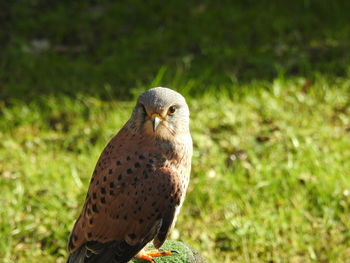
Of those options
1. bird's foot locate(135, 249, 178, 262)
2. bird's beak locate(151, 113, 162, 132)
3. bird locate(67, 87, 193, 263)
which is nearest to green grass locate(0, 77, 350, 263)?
bird's foot locate(135, 249, 178, 262)

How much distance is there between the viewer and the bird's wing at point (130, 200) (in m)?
3.76

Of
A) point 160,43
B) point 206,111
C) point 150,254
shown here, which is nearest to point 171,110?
point 150,254

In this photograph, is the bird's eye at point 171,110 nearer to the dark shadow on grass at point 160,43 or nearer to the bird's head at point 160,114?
the bird's head at point 160,114

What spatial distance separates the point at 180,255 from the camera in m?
4.04

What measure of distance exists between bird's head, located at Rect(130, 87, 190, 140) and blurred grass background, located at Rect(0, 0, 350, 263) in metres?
1.35

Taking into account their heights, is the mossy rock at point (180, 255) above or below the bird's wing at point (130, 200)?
below

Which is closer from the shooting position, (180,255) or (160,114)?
(160,114)

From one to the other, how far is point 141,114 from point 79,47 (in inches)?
142

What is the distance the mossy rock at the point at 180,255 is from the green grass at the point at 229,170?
0.67 meters

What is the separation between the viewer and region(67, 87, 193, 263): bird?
376 cm

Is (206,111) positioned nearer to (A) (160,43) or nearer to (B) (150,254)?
(A) (160,43)

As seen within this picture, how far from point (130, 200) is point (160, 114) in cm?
55

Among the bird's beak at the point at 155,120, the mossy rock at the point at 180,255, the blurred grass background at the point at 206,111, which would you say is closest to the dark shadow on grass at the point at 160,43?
the blurred grass background at the point at 206,111

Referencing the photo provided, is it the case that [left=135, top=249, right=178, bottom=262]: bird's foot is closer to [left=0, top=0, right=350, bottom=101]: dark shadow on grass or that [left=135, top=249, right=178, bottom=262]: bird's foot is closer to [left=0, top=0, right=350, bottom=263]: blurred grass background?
[left=0, top=0, right=350, bottom=263]: blurred grass background
